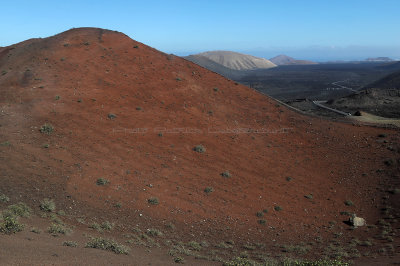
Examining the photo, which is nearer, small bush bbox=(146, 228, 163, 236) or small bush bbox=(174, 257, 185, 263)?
small bush bbox=(174, 257, 185, 263)

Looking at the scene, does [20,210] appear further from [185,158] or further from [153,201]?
[185,158]

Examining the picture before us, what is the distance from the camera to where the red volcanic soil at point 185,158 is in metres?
13.2

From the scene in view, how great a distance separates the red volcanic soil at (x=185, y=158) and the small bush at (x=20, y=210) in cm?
84

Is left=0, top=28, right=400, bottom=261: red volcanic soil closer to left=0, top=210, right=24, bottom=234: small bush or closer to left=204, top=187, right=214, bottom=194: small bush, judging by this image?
left=204, top=187, right=214, bottom=194: small bush

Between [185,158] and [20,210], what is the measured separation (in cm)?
969

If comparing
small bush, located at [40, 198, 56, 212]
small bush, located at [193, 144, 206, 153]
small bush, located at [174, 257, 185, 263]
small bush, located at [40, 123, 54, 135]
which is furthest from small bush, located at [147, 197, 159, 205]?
small bush, located at [40, 123, 54, 135]

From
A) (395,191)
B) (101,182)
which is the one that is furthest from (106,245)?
(395,191)

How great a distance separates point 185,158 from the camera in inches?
739

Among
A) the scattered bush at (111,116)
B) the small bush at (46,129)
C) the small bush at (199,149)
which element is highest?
the scattered bush at (111,116)

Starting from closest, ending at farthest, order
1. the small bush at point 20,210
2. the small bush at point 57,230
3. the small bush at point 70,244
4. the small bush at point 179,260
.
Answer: the small bush at point 70,244
the small bush at point 179,260
the small bush at point 57,230
the small bush at point 20,210

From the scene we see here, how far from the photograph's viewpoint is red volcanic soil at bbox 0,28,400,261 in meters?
13.2

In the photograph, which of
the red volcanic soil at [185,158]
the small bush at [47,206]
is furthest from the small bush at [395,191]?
the small bush at [47,206]

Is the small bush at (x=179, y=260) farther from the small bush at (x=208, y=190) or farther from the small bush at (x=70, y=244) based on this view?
the small bush at (x=208, y=190)

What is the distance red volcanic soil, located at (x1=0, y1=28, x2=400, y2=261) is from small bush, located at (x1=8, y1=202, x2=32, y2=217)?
0.84 meters
